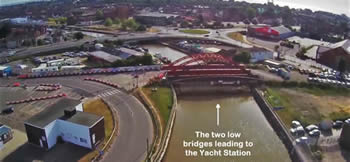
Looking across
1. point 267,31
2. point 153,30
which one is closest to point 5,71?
point 153,30

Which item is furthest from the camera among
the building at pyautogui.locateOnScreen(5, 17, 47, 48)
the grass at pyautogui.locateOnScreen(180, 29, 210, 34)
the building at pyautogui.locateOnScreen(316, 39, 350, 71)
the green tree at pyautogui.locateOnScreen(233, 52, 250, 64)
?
the grass at pyautogui.locateOnScreen(180, 29, 210, 34)

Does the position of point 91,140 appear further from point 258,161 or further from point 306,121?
point 306,121

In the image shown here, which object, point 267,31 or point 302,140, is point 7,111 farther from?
point 267,31

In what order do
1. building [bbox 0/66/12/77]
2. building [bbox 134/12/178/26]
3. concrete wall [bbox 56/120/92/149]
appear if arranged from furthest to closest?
1. building [bbox 134/12/178/26]
2. building [bbox 0/66/12/77]
3. concrete wall [bbox 56/120/92/149]

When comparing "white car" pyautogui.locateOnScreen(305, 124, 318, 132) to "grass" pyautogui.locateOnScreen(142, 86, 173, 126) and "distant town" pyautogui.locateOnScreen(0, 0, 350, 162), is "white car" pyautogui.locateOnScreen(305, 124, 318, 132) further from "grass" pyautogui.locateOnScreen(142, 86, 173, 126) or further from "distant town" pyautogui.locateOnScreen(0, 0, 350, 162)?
"grass" pyautogui.locateOnScreen(142, 86, 173, 126)

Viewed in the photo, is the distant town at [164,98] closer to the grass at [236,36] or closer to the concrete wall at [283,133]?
the concrete wall at [283,133]

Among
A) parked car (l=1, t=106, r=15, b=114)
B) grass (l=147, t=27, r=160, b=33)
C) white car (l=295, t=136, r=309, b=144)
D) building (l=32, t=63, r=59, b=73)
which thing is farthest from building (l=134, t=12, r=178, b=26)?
white car (l=295, t=136, r=309, b=144)
